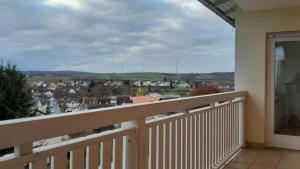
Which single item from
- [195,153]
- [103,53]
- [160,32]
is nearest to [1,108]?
[103,53]

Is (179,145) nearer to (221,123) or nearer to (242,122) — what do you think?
(221,123)

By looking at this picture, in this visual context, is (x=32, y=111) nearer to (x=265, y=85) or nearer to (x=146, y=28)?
(x=146, y=28)

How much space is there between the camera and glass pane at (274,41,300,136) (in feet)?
16.8

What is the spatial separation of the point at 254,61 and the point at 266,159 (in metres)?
1.62

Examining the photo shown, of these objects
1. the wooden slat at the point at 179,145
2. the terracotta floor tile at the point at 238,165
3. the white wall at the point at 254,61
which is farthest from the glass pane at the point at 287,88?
the wooden slat at the point at 179,145

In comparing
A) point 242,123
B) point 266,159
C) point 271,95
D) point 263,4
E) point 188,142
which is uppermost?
point 263,4

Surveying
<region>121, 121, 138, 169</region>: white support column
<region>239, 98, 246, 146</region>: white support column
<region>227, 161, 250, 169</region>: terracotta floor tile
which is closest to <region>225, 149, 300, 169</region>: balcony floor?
<region>227, 161, 250, 169</region>: terracotta floor tile

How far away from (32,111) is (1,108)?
146 mm

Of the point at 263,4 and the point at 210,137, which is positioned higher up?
the point at 263,4

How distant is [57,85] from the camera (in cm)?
174

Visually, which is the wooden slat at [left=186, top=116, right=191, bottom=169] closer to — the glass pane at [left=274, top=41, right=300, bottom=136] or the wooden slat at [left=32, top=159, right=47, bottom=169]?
the wooden slat at [left=32, top=159, right=47, bottom=169]

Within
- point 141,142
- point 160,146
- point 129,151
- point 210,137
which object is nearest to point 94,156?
point 129,151

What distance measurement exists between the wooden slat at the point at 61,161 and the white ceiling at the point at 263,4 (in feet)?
12.9

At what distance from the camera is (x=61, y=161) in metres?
1.42
